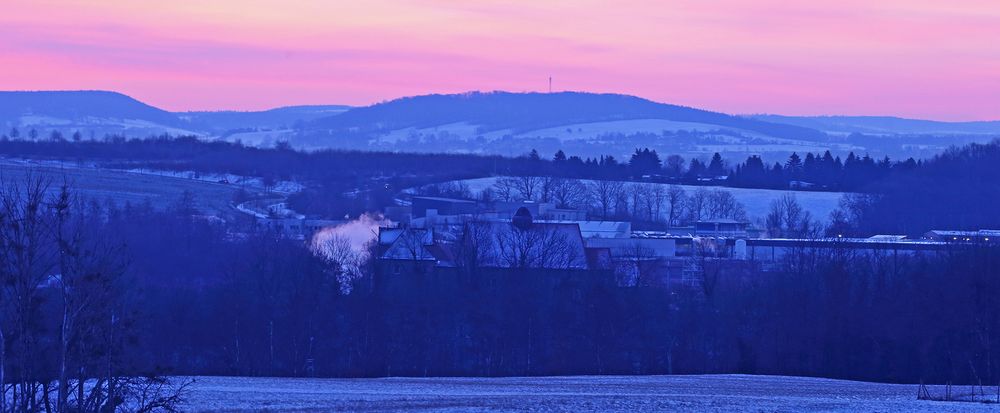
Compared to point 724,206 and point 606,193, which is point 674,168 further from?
point 724,206

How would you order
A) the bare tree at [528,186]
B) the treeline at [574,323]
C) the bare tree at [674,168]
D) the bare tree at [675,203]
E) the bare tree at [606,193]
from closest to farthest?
the treeline at [574,323] → the bare tree at [675,203] → the bare tree at [606,193] → the bare tree at [528,186] → the bare tree at [674,168]

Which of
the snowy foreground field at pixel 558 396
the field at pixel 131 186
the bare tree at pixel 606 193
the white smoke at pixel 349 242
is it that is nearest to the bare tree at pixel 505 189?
the bare tree at pixel 606 193

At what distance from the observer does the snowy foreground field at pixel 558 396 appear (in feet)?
72.9

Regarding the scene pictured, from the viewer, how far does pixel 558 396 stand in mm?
24219

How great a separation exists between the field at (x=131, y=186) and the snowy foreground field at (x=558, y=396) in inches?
Result: 2144

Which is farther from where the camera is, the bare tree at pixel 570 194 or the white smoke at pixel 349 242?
the bare tree at pixel 570 194

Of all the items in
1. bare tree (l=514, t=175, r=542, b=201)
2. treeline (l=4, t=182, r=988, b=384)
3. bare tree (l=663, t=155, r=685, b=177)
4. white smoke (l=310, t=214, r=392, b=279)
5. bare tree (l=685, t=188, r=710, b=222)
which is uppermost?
bare tree (l=663, t=155, r=685, b=177)

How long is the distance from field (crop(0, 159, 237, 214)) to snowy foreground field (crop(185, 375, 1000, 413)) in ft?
179

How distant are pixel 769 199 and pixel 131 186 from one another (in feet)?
128

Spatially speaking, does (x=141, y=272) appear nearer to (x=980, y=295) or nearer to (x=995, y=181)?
(x=980, y=295)

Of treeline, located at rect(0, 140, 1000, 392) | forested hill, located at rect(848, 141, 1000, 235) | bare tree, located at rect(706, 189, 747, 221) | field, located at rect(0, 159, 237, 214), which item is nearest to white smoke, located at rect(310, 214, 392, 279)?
treeline, located at rect(0, 140, 1000, 392)

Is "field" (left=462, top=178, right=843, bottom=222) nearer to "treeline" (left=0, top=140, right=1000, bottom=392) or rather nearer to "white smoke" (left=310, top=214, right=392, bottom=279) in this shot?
"white smoke" (left=310, top=214, right=392, bottom=279)

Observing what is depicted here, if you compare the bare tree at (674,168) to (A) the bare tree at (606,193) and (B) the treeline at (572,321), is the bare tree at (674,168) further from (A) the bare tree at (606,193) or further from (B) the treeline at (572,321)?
(B) the treeline at (572,321)

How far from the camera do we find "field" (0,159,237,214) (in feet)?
270
